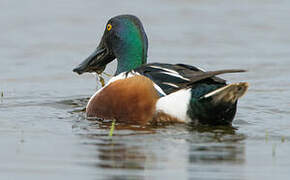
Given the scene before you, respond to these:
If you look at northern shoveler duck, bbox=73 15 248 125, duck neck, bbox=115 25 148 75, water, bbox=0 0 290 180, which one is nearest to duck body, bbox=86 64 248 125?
northern shoveler duck, bbox=73 15 248 125

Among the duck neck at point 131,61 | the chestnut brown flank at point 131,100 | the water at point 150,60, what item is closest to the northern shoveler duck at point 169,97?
the chestnut brown flank at point 131,100

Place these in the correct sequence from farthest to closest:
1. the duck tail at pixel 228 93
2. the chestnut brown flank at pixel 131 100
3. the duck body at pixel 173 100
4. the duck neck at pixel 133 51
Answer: the duck neck at pixel 133 51 < the chestnut brown flank at pixel 131 100 < the duck body at pixel 173 100 < the duck tail at pixel 228 93

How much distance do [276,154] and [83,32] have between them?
30.6 ft

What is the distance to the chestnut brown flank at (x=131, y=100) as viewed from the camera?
7789mm

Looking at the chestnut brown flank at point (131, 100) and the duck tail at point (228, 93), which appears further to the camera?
the chestnut brown flank at point (131, 100)

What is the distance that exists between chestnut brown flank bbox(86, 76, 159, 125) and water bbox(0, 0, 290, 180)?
0.23 meters

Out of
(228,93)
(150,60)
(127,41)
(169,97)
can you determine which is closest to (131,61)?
(127,41)

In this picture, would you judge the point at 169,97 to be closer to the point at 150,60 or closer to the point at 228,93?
the point at 228,93

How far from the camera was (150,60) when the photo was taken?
12820 mm

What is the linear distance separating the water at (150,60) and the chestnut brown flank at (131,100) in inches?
8.9

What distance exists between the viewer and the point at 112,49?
369 inches

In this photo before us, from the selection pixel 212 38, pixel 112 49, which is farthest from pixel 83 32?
pixel 112 49

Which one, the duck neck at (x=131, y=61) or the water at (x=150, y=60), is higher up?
the duck neck at (x=131, y=61)

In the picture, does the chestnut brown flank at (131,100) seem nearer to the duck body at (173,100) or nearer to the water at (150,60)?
the duck body at (173,100)
